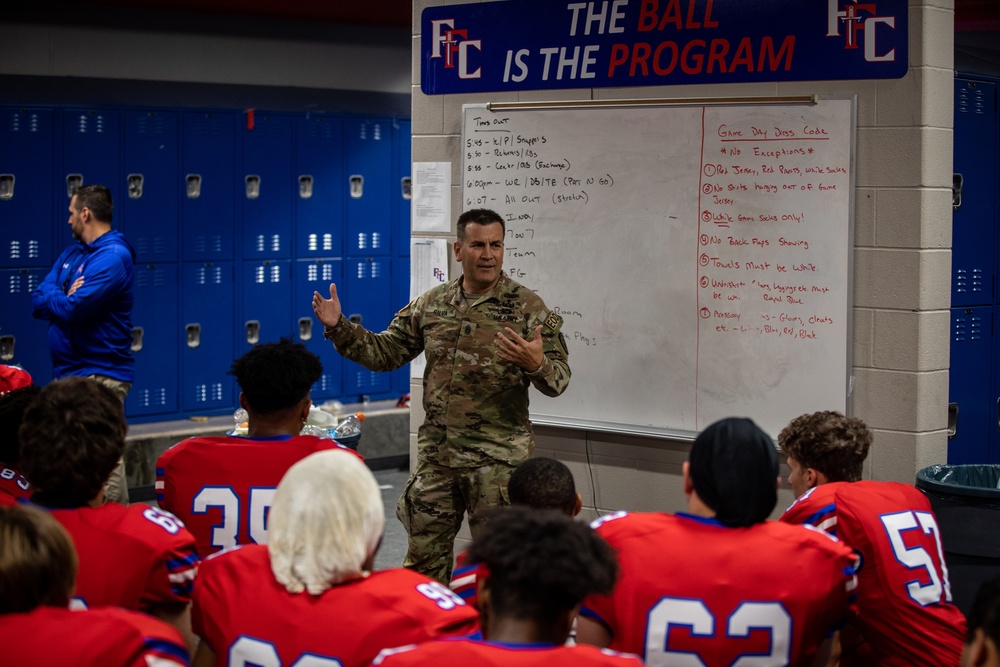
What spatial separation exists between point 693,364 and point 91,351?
8.84ft

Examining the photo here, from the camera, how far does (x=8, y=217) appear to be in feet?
22.3

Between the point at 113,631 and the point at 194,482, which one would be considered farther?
the point at 194,482

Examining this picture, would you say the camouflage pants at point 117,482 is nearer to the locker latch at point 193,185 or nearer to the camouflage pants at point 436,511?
the camouflage pants at point 436,511

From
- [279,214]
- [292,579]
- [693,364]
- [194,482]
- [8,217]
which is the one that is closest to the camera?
[292,579]

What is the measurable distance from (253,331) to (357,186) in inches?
45.3

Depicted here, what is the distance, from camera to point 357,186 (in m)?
7.98

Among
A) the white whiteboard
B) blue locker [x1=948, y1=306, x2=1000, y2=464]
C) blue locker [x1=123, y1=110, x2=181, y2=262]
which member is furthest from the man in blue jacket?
blue locker [x1=948, y1=306, x2=1000, y2=464]

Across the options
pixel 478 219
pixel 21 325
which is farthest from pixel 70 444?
pixel 21 325

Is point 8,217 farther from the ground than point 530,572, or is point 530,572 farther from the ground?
point 8,217

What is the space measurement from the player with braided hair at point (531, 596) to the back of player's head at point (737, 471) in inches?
20.5

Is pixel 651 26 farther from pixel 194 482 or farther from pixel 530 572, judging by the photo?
pixel 530 572

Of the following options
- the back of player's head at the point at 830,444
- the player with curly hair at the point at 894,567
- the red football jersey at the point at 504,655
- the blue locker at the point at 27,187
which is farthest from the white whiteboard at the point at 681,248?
the blue locker at the point at 27,187

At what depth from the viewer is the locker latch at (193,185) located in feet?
24.2

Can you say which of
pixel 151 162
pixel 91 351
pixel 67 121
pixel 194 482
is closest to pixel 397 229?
pixel 151 162
